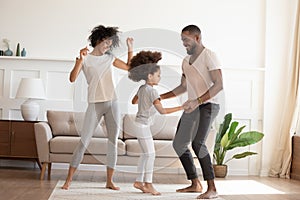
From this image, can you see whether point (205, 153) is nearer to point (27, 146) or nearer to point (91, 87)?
point (91, 87)

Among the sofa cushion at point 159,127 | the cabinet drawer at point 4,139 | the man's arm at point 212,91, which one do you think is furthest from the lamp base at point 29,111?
the man's arm at point 212,91

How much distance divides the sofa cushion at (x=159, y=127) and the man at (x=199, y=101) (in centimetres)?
133

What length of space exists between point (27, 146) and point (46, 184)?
1101 millimetres

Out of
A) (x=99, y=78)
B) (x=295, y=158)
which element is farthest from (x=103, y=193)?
(x=295, y=158)

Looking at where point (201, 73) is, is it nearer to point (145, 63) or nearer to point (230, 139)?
point (145, 63)

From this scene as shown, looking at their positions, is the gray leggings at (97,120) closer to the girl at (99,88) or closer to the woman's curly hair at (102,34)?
the girl at (99,88)

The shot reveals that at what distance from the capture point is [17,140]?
5.60m

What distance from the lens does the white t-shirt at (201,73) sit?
3938 mm

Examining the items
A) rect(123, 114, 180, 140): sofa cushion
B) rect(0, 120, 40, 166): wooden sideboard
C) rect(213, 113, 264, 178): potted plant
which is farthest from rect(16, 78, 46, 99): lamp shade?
rect(213, 113, 264, 178): potted plant

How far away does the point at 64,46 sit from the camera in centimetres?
623

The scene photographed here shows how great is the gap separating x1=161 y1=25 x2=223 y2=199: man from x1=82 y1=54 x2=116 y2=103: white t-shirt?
24.5 inches

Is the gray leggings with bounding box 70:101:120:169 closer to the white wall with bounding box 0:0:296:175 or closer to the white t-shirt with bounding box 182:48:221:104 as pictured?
the white t-shirt with bounding box 182:48:221:104

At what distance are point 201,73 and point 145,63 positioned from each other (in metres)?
0.48

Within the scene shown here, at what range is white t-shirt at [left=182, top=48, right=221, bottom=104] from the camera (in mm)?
3938
